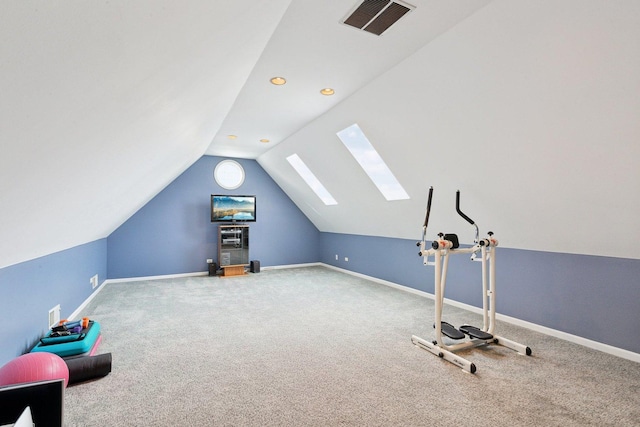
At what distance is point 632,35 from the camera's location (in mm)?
1882

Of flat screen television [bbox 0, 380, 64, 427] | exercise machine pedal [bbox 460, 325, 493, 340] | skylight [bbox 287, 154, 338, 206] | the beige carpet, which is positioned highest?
skylight [bbox 287, 154, 338, 206]

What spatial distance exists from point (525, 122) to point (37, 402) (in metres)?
3.61

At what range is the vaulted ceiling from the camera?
1.21m

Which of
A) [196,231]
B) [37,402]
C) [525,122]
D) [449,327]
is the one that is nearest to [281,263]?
[196,231]

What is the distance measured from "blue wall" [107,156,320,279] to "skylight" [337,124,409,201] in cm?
357

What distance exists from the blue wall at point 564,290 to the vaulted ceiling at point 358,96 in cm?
18

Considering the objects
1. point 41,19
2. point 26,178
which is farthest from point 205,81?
point 41,19

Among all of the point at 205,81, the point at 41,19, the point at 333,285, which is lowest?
the point at 333,285

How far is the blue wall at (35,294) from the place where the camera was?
243cm

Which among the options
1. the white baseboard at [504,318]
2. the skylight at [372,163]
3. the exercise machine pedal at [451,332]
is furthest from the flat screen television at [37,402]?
the skylight at [372,163]

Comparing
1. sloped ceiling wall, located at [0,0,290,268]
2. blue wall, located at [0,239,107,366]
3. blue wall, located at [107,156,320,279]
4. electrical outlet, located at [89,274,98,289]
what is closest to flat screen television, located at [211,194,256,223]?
blue wall, located at [107,156,320,279]

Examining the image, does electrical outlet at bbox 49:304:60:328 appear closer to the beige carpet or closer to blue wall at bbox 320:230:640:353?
the beige carpet

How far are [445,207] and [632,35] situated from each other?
2614mm

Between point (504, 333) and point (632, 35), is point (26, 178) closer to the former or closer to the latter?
point (632, 35)
